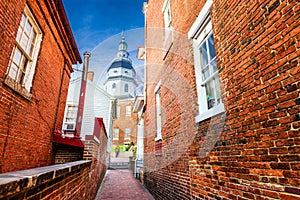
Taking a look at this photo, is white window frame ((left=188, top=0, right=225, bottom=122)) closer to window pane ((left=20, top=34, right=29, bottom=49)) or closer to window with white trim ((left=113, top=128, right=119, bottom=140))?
window pane ((left=20, top=34, right=29, bottom=49))

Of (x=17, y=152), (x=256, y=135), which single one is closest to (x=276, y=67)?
(x=256, y=135)

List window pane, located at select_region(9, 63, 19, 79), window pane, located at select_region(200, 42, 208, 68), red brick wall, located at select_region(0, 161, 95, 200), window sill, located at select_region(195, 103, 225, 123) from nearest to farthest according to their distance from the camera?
1. red brick wall, located at select_region(0, 161, 95, 200)
2. window sill, located at select_region(195, 103, 225, 123)
3. window pane, located at select_region(200, 42, 208, 68)
4. window pane, located at select_region(9, 63, 19, 79)

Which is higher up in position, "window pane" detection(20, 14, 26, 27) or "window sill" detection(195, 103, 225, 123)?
"window pane" detection(20, 14, 26, 27)

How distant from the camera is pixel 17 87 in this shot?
4078 mm

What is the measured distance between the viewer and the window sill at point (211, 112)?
2.83m

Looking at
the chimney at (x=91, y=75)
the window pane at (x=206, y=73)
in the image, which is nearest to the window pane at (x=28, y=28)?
the window pane at (x=206, y=73)

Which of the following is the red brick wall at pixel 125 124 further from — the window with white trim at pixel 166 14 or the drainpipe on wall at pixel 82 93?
the window with white trim at pixel 166 14

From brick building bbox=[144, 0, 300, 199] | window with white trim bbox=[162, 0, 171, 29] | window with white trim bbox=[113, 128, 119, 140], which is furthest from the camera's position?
window with white trim bbox=[113, 128, 119, 140]

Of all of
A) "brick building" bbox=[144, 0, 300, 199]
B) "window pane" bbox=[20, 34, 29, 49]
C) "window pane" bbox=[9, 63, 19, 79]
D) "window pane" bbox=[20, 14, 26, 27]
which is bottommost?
"brick building" bbox=[144, 0, 300, 199]

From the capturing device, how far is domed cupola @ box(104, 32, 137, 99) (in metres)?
48.2

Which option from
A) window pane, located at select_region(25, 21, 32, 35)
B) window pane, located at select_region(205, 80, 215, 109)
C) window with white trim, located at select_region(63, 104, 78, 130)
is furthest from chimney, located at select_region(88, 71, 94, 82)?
window pane, located at select_region(205, 80, 215, 109)

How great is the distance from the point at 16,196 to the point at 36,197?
1.07 feet

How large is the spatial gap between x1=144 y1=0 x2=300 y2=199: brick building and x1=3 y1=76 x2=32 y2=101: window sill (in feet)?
12.5

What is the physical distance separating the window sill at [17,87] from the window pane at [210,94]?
414cm
